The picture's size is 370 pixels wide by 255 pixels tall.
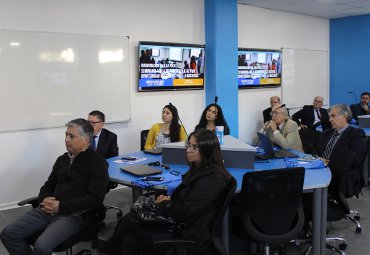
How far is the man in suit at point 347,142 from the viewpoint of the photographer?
337 centimetres

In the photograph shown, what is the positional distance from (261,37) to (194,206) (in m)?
5.71

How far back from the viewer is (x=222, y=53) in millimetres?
6305

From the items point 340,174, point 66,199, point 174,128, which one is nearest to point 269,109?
point 174,128

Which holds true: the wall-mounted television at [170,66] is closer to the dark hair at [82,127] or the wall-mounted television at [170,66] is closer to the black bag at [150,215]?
the dark hair at [82,127]

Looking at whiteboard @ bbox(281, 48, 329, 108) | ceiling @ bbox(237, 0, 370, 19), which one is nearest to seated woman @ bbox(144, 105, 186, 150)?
ceiling @ bbox(237, 0, 370, 19)

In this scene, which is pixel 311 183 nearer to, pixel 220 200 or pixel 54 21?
pixel 220 200

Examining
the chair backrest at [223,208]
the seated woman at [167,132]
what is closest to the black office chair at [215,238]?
the chair backrest at [223,208]

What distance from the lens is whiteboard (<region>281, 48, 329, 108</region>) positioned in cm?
795

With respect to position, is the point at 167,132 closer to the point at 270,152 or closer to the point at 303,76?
the point at 270,152

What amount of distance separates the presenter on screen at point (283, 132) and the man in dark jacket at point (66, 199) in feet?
6.68

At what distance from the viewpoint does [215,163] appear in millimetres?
2482

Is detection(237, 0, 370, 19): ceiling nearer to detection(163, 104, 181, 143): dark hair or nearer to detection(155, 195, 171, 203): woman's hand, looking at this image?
detection(163, 104, 181, 143): dark hair

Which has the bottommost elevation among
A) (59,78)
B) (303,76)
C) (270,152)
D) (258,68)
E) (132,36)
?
(270,152)

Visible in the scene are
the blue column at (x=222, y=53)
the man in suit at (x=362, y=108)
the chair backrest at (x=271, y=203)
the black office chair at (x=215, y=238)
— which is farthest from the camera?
the man in suit at (x=362, y=108)
